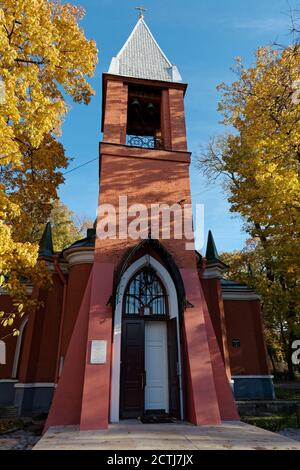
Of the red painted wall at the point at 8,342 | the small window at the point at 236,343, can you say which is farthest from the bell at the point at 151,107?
the small window at the point at 236,343

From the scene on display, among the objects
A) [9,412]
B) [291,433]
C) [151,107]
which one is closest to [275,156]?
[151,107]

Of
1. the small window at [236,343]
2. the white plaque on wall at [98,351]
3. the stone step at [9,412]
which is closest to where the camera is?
the white plaque on wall at [98,351]

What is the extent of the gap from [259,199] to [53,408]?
9530 mm

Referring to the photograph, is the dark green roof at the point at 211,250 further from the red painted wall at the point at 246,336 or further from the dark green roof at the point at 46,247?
the dark green roof at the point at 46,247

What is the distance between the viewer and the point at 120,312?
25.5ft

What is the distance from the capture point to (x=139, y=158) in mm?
9578

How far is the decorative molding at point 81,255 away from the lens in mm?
10992

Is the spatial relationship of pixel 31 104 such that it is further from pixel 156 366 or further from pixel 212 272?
pixel 212 272

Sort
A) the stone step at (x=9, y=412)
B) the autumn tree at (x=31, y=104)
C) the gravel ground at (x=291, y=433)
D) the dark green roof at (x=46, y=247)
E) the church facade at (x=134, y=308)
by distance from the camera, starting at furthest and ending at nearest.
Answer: the dark green roof at (x=46, y=247) < the stone step at (x=9, y=412) < the gravel ground at (x=291, y=433) < the church facade at (x=134, y=308) < the autumn tree at (x=31, y=104)

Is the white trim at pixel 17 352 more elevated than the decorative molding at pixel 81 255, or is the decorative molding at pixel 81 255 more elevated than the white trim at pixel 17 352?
the decorative molding at pixel 81 255

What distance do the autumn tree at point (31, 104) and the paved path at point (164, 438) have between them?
2499 millimetres

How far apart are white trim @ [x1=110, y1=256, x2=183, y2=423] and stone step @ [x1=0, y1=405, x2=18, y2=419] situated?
534 centimetres

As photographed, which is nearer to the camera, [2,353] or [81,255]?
[81,255]

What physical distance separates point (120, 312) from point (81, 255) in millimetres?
3949
